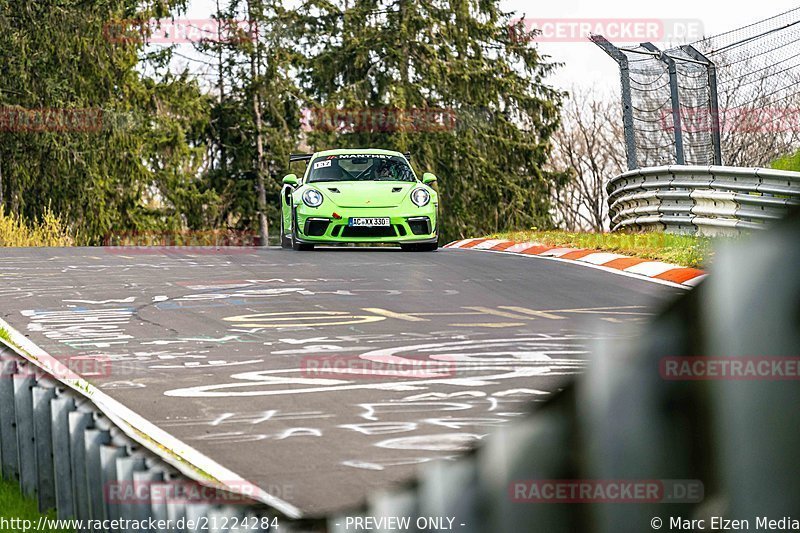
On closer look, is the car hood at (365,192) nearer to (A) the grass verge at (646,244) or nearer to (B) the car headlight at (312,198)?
(B) the car headlight at (312,198)

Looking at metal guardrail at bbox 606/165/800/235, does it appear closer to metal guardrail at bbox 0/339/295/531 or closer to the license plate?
the license plate

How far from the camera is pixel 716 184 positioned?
50.9ft

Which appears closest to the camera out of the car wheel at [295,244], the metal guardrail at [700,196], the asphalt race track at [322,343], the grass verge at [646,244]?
the asphalt race track at [322,343]

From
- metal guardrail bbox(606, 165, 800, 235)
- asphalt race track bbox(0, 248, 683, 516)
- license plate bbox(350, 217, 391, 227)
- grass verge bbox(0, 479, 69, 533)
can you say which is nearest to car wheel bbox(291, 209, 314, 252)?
license plate bbox(350, 217, 391, 227)

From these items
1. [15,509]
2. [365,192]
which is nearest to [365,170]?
[365,192]

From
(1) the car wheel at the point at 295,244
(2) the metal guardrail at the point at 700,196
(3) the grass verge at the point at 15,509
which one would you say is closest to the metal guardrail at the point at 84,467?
(3) the grass verge at the point at 15,509


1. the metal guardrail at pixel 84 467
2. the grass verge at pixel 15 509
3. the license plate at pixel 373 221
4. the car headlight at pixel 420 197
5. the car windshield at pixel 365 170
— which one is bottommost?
the grass verge at pixel 15 509

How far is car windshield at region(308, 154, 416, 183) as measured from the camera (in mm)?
19578

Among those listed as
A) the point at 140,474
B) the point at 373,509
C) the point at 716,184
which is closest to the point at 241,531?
the point at 140,474

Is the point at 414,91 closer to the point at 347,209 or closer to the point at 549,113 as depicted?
the point at 549,113

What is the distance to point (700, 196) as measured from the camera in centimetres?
1574

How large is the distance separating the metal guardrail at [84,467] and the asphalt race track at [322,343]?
0.82 metres

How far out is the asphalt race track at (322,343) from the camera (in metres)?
5.55

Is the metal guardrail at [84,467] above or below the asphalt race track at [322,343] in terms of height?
above
